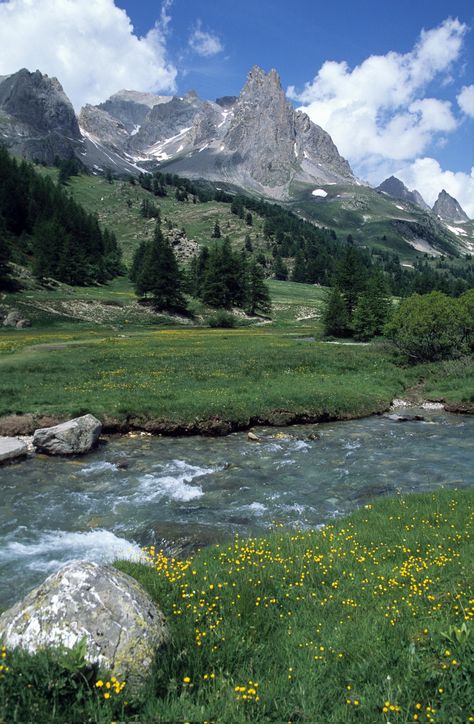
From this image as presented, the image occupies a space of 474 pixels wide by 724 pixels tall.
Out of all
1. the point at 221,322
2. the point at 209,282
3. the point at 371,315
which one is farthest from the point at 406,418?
the point at 209,282

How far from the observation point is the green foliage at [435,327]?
46.2 meters

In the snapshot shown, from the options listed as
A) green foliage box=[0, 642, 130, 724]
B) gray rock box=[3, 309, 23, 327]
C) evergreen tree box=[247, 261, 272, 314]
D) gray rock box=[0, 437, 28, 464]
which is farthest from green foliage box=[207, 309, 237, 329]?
green foliage box=[0, 642, 130, 724]

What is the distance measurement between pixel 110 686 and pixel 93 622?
0.89m

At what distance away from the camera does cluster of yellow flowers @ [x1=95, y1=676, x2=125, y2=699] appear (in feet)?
18.5

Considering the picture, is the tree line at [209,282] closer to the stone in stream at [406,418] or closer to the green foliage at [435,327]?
the green foliage at [435,327]

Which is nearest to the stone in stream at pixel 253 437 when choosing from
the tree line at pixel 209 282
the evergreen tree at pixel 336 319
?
the evergreen tree at pixel 336 319

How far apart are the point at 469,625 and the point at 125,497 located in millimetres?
13637

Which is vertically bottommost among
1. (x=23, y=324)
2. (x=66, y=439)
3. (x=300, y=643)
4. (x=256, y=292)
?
(x=23, y=324)

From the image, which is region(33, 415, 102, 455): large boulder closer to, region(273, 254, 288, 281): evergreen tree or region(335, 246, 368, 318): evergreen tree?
region(335, 246, 368, 318): evergreen tree

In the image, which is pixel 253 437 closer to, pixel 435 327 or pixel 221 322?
pixel 435 327

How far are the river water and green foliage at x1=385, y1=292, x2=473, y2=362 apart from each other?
2110cm

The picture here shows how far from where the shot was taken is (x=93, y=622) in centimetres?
636

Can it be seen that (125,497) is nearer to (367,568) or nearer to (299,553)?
(299,553)

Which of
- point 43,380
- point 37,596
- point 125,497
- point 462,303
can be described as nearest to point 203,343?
point 43,380
